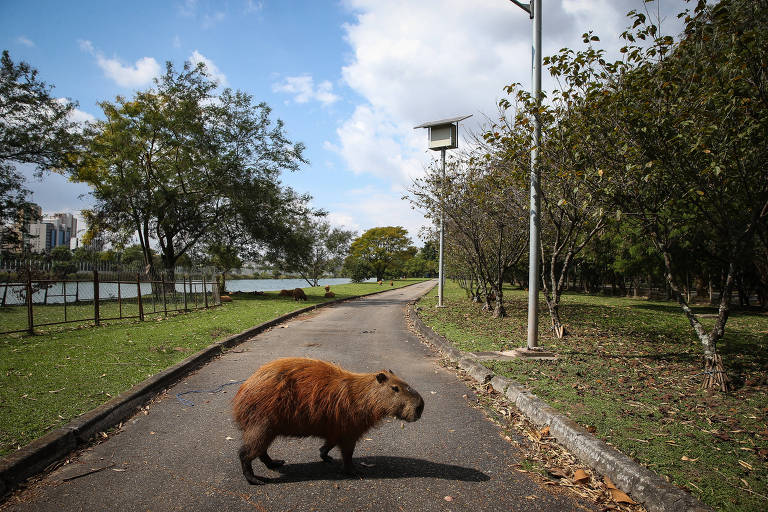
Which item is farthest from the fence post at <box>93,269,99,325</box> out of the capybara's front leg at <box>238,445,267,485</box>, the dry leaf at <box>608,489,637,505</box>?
the dry leaf at <box>608,489,637,505</box>

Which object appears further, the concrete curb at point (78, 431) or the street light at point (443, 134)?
the street light at point (443, 134)

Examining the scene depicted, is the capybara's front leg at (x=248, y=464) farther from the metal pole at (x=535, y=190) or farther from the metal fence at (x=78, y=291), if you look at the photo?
the metal fence at (x=78, y=291)

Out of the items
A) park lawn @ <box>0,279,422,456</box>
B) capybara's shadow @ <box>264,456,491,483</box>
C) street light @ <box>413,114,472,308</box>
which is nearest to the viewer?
capybara's shadow @ <box>264,456,491,483</box>

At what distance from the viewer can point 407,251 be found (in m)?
62.7

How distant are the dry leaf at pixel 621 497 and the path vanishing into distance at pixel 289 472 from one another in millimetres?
245

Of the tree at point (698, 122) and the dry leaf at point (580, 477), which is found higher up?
the tree at point (698, 122)

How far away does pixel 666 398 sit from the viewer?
215 inches

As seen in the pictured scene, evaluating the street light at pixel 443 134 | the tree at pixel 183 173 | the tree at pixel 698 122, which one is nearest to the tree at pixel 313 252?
the tree at pixel 183 173

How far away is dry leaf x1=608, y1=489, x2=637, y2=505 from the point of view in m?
3.21

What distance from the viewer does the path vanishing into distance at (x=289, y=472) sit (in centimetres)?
315

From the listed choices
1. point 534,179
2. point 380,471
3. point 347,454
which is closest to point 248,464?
point 347,454

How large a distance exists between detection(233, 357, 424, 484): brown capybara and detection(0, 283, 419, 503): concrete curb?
1791 mm

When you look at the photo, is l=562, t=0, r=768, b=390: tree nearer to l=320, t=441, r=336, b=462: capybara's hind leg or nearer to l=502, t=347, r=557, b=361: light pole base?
l=502, t=347, r=557, b=361: light pole base

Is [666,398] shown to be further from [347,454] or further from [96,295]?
[96,295]
